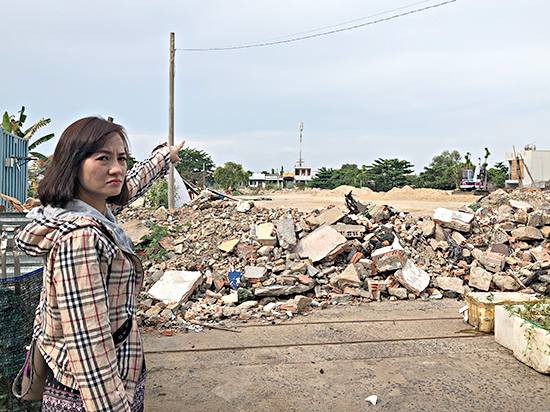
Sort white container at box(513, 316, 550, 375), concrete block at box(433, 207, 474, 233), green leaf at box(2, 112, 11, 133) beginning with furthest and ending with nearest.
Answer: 1. green leaf at box(2, 112, 11, 133)
2. concrete block at box(433, 207, 474, 233)
3. white container at box(513, 316, 550, 375)

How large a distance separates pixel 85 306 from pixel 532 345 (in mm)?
4367

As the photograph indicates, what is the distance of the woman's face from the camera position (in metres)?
1.27

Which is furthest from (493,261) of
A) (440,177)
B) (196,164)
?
(196,164)

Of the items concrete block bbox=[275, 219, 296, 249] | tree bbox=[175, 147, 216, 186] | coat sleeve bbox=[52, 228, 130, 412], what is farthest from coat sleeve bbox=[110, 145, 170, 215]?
tree bbox=[175, 147, 216, 186]

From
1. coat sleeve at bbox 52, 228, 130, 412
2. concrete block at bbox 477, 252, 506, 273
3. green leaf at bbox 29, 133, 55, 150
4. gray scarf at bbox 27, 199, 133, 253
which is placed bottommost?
concrete block at bbox 477, 252, 506, 273

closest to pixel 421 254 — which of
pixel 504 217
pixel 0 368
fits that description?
pixel 504 217

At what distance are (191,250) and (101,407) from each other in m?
6.75

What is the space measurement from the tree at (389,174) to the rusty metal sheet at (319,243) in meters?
35.6

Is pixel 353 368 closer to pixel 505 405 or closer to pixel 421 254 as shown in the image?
pixel 505 405

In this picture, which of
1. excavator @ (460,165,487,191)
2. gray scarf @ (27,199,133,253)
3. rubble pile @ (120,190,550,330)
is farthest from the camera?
excavator @ (460,165,487,191)

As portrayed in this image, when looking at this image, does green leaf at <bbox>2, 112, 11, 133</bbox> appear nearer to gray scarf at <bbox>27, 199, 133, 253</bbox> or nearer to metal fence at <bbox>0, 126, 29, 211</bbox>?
metal fence at <bbox>0, 126, 29, 211</bbox>

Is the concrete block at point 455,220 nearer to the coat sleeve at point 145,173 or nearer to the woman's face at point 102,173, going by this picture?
the coat sleeve at point 145,173

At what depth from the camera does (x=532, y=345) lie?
13.2ft

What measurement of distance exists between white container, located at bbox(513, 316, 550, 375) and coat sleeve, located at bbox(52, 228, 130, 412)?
4159mm
